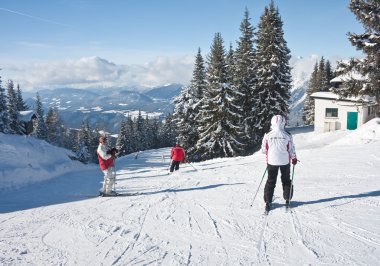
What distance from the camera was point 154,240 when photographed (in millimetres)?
5961

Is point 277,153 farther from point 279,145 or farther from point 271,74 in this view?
point 271,74

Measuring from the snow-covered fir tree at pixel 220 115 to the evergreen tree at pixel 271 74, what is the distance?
346cm

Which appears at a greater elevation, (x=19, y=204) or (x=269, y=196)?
(x=269, y=196)

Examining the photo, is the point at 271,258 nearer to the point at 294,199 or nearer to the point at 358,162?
the point at 294,199

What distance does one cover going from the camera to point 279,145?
24.3 ft

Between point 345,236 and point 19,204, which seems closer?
point 345,236

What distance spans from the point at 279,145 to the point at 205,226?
7.93ft

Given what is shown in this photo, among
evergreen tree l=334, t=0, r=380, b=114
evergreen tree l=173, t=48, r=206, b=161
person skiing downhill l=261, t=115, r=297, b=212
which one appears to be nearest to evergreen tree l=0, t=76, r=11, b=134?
evergreen tree l=173, t=48, r=206, b=161

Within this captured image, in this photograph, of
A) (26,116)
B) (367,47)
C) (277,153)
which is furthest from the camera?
(26,116)

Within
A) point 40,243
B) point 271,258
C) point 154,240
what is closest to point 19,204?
point 40,243

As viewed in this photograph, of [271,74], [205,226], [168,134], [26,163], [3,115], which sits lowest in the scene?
[168,134]

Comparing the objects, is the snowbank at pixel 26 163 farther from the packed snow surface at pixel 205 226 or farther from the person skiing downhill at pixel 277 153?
the person skiing downhill at pixel 277 153

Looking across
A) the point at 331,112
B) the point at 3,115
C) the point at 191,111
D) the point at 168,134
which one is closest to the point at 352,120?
the point at 331,112

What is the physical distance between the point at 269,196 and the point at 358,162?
289 inches
